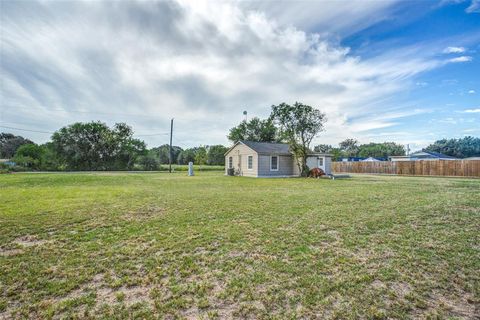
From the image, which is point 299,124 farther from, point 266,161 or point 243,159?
point 243,159

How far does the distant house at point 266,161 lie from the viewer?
1958 centimetres

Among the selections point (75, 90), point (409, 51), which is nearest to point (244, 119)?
point (75, 90)

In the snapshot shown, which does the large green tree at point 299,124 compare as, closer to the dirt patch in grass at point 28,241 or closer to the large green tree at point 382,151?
the dirt patch in grass at point 28,241

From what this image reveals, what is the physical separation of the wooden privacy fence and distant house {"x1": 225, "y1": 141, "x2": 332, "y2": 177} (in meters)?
8.01

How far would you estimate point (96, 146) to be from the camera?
1256 inches

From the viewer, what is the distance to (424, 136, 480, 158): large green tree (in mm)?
51781

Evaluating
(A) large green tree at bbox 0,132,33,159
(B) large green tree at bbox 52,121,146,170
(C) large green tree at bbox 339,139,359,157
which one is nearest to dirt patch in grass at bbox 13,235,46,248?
(B) large green tree at bbox 52,121,146,170

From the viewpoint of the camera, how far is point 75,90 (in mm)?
15602

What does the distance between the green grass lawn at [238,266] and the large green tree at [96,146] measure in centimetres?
2967

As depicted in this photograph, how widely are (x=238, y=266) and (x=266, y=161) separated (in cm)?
1717

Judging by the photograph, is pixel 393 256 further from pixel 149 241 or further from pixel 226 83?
pixel 226 83

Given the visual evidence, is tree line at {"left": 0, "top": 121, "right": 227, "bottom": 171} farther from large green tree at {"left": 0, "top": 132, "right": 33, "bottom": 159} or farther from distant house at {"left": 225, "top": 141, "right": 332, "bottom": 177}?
large green tree at {"left": 0, "top": 132, "right": 33, "bottom": 159}

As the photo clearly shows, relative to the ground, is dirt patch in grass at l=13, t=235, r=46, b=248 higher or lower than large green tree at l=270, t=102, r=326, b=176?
lower

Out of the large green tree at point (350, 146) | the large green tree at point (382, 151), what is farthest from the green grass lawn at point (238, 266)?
the large green tree at point (350, 146)
